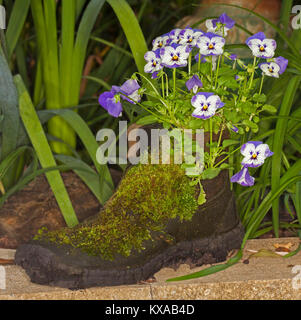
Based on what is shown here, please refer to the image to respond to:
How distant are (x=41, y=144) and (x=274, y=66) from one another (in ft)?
1.77

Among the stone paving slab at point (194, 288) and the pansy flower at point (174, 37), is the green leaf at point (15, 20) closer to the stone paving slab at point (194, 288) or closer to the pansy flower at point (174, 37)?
the pansy flower at point (174, 37)

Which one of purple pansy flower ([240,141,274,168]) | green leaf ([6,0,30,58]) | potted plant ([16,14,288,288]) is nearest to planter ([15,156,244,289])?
potted plant ([16,14,288,288])

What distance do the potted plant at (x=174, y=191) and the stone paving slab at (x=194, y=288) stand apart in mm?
20

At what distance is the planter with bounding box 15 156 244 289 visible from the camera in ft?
3.32

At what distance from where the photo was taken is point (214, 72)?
114 cm

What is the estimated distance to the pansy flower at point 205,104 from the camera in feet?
3.27

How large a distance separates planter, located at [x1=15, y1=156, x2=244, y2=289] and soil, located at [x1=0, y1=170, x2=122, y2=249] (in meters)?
0.21

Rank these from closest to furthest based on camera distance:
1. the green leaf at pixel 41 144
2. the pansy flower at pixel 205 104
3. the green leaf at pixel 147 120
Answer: the pansy flower at pixel 205 104 → the green leaf at pixel 147 120 → the green leaf at pixel 41 144

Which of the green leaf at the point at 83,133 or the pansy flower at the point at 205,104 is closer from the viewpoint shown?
the pansy flower at the point at 205,104

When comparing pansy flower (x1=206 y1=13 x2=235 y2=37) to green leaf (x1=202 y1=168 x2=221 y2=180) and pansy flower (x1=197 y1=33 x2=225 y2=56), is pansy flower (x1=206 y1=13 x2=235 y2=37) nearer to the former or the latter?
pansy flower (x1=197 y1=33 x2=225 y2=56)

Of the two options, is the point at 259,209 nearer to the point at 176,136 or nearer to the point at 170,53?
the point at 176,136

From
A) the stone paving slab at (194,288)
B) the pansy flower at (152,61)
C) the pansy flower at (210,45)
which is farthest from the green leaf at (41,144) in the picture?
the pansy flower at (210,45)

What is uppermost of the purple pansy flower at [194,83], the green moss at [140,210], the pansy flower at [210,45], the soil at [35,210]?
the pansy flower at [210,45]

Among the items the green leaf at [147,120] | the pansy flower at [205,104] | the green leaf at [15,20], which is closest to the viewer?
the pansy flower at [205,104]
